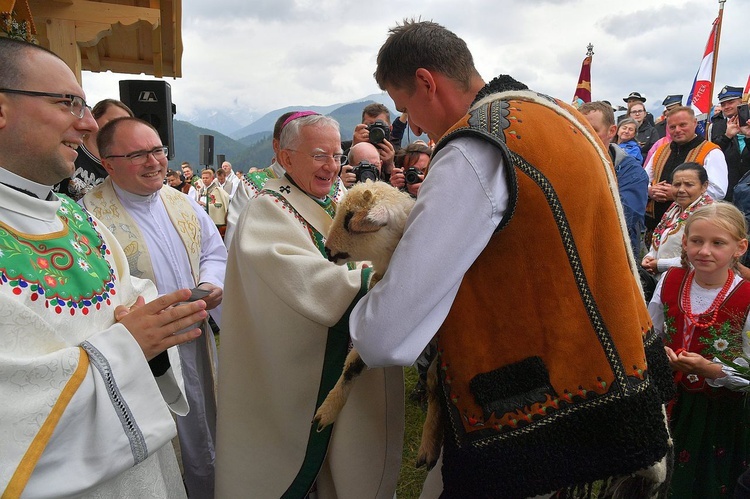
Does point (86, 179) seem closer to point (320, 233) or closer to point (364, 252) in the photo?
point (320, 233)

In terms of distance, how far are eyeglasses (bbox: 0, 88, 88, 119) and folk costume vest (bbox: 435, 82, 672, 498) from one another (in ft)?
4.28

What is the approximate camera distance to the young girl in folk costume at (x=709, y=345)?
2646 millimetres

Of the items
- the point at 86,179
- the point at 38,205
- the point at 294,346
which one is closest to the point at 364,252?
the point at 294,346

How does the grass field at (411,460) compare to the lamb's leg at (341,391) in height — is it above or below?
below

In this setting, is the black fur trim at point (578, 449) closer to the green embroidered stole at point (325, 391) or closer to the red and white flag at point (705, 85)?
the green embroidered stole at point (325, 391)

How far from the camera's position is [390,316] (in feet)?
4.35

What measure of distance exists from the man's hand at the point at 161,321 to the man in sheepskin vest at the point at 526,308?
63 centimetres

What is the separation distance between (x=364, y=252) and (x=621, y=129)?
6.88 meters

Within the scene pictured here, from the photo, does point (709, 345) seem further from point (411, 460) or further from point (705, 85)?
point (705, 85)

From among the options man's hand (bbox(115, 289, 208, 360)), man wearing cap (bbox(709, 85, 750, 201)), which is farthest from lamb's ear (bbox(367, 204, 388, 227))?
→ man wearing cap (bbox(709, 85, 750, 201))

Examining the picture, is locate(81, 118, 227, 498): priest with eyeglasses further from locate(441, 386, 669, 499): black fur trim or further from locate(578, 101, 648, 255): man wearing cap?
locate(578, 101, 648, 255): man wearing cap

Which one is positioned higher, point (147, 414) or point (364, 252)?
point (364, 252)

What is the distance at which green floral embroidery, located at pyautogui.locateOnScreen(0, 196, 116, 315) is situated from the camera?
5.10 ft

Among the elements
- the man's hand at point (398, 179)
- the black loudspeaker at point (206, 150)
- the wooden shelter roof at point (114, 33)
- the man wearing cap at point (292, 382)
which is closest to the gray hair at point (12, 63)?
the man wearing cap at point (292, 382)
